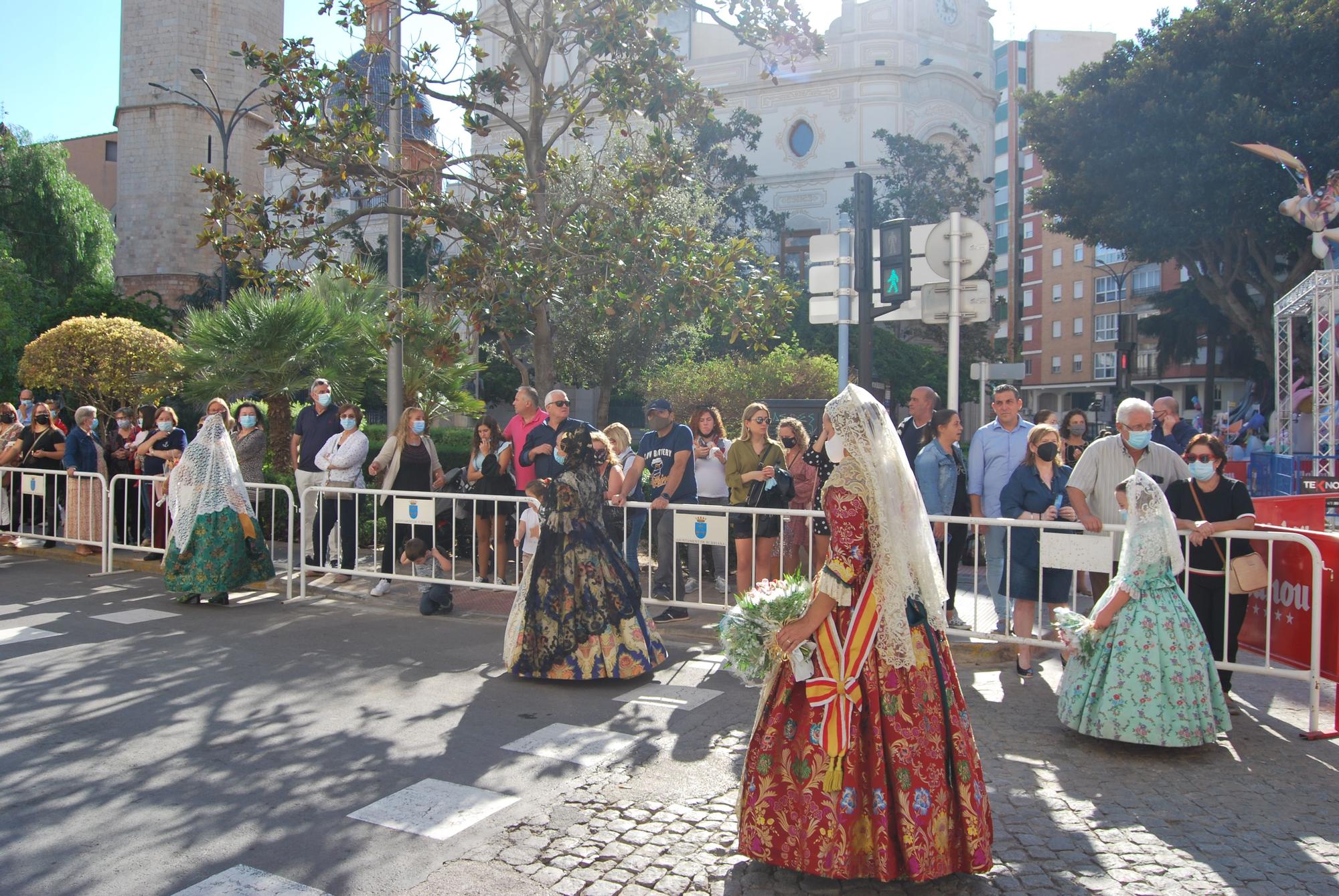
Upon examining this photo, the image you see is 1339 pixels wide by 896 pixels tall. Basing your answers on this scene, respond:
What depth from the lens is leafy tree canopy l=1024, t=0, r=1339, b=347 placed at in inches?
978

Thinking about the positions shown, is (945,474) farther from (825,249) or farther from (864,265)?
(825,249)

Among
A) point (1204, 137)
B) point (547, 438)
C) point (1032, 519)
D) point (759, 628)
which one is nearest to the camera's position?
point (759, 628)

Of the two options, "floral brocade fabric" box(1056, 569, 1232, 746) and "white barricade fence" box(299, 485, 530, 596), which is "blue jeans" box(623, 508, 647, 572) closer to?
"white barricade fence" box(299, 485, 530, 596)

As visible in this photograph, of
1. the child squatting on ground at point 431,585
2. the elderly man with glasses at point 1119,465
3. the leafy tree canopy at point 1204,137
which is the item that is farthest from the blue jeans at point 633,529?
the leafy tree canopy at point 1204,137

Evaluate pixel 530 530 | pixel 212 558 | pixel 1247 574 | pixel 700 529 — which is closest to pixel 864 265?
pixel 700 529

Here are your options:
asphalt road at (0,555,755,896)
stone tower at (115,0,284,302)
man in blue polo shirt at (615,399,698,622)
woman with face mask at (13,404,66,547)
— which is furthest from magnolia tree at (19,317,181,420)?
stone tower at (115,0,284,302)

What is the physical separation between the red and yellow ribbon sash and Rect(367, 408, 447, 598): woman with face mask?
6.53 metres

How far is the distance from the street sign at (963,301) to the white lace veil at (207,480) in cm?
599

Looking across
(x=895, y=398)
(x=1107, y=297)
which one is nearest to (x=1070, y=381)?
(x=1107, y=297)

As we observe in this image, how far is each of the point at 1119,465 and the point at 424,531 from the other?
5.98 meters

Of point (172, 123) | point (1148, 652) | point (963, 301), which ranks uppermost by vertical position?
point (172, 123)

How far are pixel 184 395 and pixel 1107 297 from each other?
2499 inches

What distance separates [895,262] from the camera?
8.41 metres

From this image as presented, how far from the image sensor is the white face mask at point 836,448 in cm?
368
